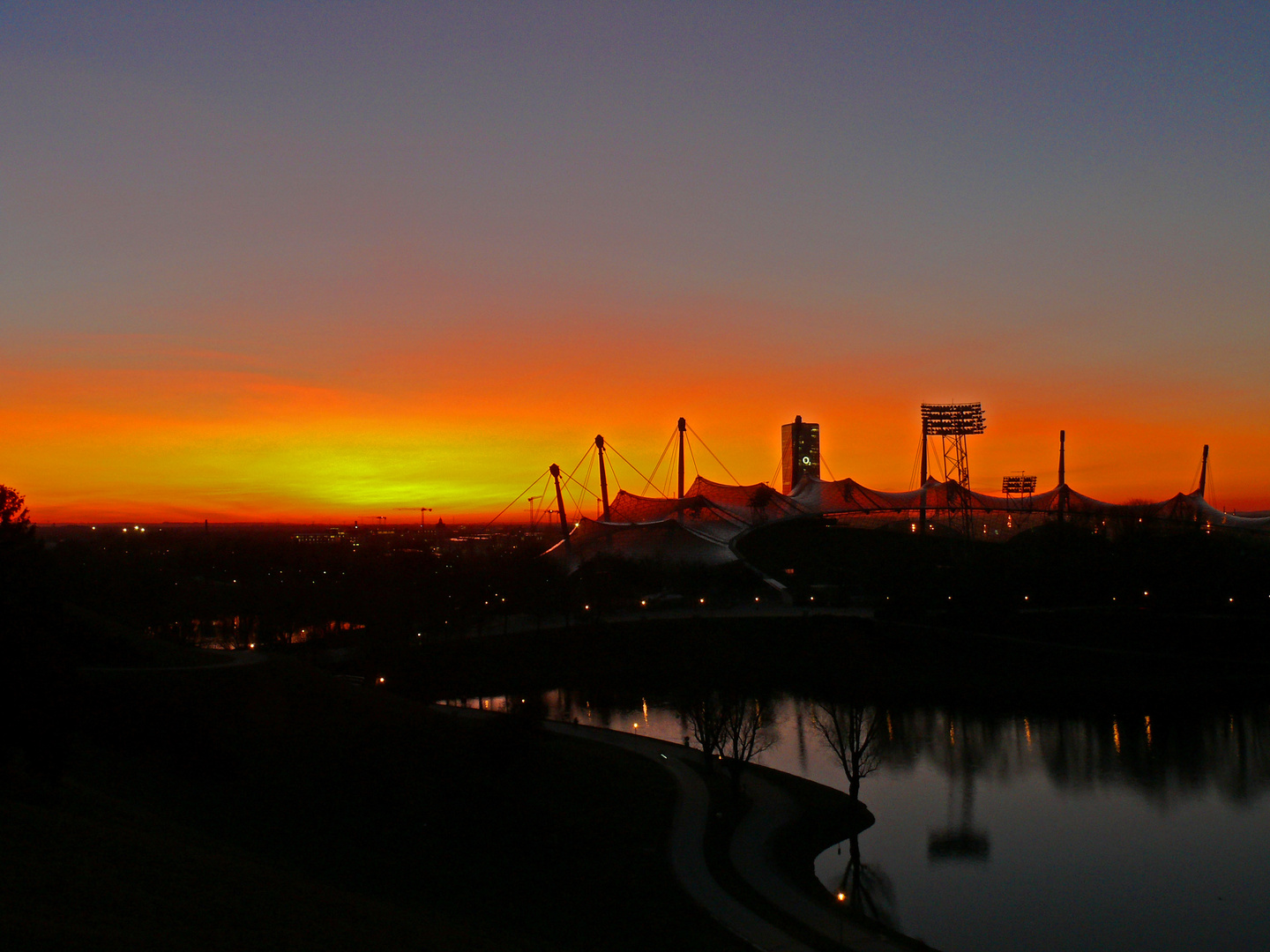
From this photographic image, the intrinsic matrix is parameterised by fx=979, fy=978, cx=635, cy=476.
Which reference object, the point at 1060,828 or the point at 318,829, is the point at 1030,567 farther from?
the point at 318,829

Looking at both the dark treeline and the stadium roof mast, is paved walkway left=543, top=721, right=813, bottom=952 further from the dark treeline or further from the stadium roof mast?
the stadium roof mast

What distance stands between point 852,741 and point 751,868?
15.2 ft

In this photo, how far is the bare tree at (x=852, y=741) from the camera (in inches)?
709

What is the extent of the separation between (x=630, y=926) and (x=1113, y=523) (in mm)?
56290

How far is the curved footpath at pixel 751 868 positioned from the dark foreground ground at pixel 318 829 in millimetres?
333

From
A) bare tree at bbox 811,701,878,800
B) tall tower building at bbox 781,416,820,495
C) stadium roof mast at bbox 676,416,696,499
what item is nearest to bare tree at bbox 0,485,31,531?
bare tree at bbox 811,701,878,800

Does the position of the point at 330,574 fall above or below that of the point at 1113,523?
below

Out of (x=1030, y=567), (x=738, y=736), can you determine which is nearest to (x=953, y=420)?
(x=1030, y=567)

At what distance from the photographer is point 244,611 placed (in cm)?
4434

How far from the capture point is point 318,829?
1395 cm

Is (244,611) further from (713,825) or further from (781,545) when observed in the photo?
(713,825)

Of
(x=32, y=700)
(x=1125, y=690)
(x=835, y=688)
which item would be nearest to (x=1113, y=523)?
(x=1125, y=690)

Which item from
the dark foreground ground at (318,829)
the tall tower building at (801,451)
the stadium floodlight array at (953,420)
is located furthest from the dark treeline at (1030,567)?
the tall tower building at (801,451)

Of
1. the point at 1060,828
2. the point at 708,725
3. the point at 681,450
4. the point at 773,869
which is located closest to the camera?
the point at 773,869
